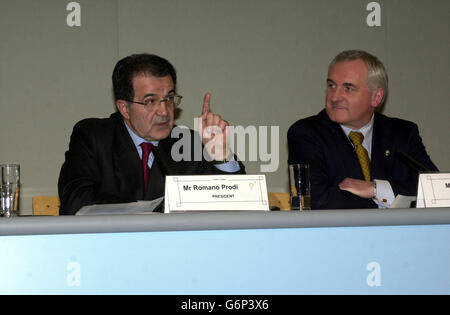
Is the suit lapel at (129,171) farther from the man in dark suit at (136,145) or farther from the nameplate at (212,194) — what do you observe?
the nameplate at (212,194)

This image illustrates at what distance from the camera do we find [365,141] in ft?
10.3

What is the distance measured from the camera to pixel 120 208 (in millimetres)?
1800

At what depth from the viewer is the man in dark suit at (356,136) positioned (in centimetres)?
293

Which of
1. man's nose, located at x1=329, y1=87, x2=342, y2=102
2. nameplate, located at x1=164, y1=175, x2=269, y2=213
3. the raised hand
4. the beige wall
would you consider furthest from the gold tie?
nameplate, located at x1=164, y1=175, x2=269, y2=213

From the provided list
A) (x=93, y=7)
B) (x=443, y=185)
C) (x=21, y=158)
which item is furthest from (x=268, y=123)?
(x=443, y=185)

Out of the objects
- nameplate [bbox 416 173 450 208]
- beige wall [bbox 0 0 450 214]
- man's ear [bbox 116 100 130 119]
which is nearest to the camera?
nameplate [bbox 416 173 450 208]

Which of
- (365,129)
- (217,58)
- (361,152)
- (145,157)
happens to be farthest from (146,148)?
(217,58)

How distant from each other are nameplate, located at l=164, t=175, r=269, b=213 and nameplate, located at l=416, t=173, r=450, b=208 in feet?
1.68

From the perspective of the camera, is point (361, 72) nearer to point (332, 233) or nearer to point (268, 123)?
point (268, 123)

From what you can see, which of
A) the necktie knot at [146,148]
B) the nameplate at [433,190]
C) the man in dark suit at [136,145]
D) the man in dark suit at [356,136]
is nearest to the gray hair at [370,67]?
the man in dark suit at [356,136]

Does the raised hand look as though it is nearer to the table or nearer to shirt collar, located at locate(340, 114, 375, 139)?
the table

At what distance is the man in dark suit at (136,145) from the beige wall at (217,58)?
1.13 m

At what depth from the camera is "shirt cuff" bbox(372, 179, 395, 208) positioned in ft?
8.29

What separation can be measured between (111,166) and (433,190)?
1.40 meters
